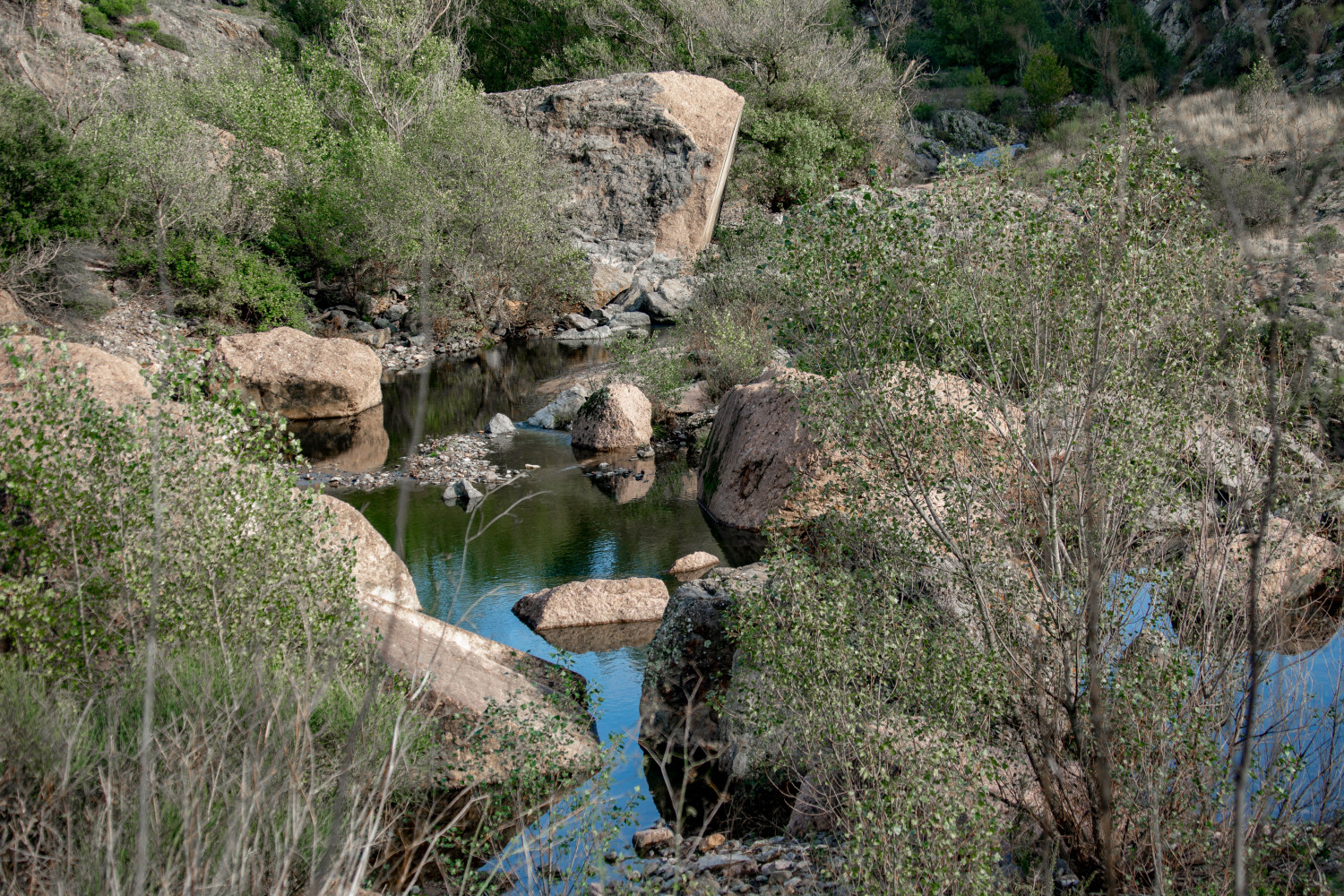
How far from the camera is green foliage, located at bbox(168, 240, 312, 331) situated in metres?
22.7

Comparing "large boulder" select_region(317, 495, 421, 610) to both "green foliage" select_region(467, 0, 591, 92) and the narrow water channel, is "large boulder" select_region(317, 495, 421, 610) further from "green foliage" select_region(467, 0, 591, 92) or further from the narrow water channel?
"green foliage" select_region(467, 0, 591, 92)

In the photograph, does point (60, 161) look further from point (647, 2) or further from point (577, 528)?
point (647, 2)

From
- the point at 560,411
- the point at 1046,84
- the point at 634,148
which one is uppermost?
the point at 1046,84

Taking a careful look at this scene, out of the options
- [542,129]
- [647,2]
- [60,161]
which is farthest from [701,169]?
[60,161]

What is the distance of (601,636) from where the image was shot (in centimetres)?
1041

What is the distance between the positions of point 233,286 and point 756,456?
16.1 m

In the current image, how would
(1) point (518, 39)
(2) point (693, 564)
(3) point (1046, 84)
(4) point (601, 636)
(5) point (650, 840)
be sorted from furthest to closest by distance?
(1) point (518, 39), (3) point (1046, 84), (2) point (693, 564), (4) point (601, 636), (5) point (650, 840)

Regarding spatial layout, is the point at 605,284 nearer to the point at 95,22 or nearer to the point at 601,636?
the point at 601,636

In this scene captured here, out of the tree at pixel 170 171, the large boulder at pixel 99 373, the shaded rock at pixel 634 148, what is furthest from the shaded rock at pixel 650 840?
the shaded rock at pixel 634 148

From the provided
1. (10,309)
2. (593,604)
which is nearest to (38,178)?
(10,309)

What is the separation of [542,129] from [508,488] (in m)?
21.3

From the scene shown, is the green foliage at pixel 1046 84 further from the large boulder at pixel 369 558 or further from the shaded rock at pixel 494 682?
the shaded rock at pixel 494 682

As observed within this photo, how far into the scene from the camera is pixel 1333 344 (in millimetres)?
12594

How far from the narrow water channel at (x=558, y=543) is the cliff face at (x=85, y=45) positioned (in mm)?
16471
